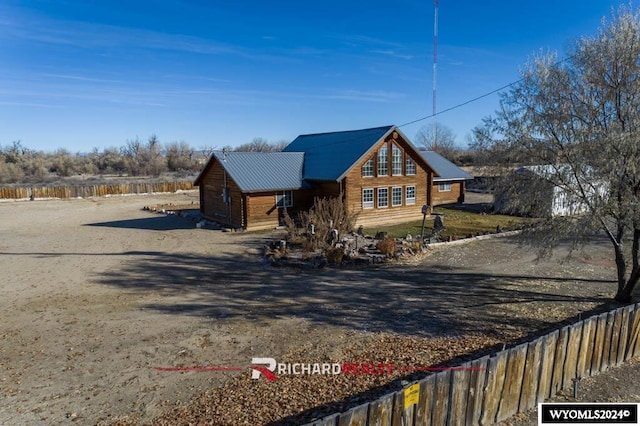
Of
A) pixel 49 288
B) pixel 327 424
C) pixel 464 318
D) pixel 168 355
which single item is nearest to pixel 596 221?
pixel 464 318

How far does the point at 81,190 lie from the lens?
48.5 meters

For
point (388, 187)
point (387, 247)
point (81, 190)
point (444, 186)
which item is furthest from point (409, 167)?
point (81, 190)

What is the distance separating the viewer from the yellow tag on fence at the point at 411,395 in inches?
211

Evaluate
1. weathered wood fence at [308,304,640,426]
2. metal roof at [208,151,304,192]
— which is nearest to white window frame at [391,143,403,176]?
metal roof at [208,151,304,192]

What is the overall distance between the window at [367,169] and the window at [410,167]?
312cm

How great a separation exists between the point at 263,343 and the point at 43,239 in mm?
21155

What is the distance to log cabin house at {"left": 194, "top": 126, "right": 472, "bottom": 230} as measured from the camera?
85.4 ft

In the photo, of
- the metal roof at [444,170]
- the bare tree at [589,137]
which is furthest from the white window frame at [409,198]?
the bare tree at [589,137]

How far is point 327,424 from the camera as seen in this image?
4707 mm

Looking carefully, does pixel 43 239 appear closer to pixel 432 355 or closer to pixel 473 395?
pixel 432 355

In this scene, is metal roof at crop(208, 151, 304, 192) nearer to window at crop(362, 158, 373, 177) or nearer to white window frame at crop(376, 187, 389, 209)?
window at crop(362, 158, 373, 177)

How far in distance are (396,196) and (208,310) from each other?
63.4 ft

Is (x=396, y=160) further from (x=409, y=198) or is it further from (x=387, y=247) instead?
(x=387, y=247)

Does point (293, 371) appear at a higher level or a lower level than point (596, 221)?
lower
